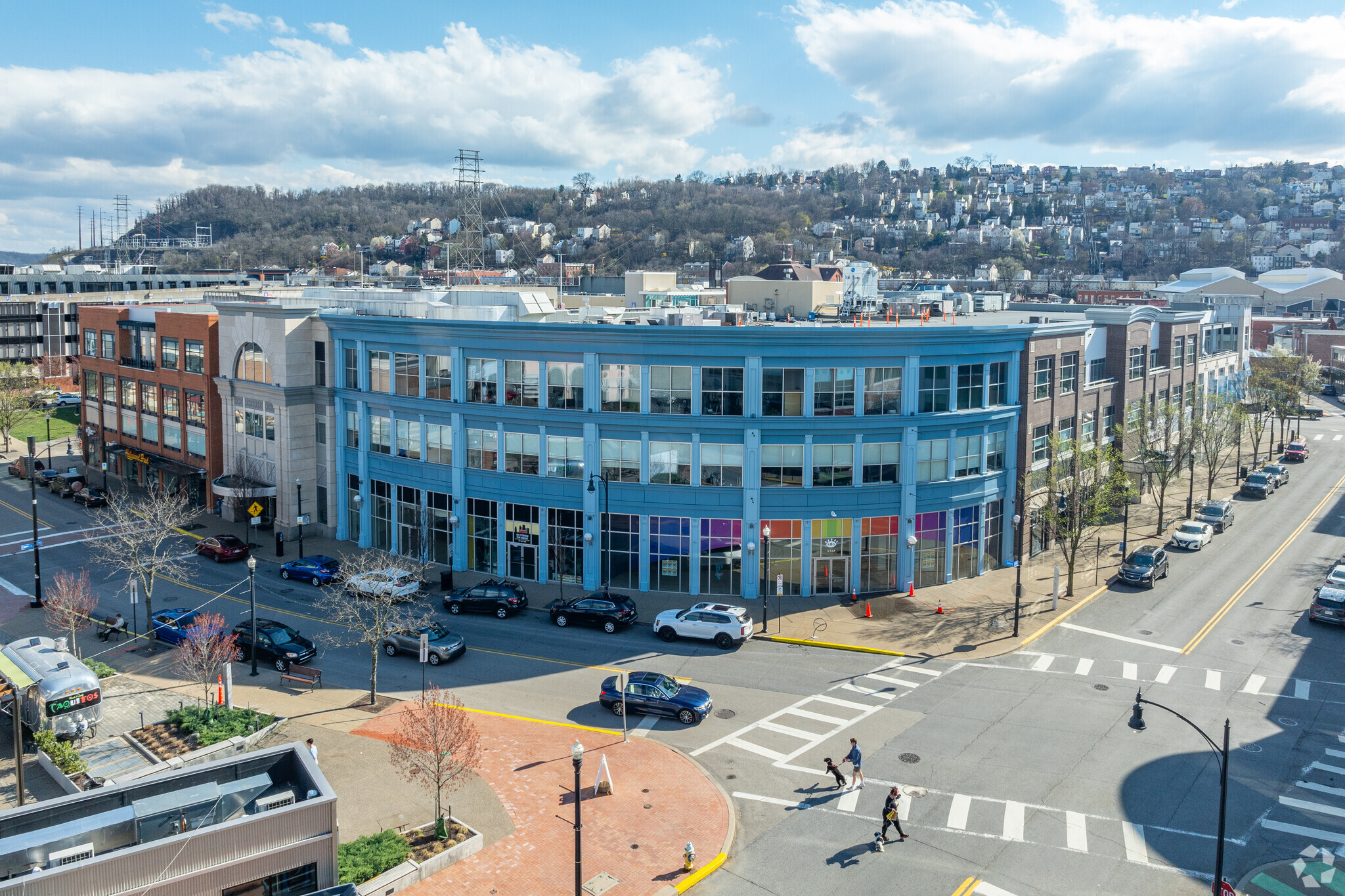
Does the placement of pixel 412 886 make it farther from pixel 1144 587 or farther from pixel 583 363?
pixel 1144 587

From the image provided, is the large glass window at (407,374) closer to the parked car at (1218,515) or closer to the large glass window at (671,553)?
the large glass window at (671,553)

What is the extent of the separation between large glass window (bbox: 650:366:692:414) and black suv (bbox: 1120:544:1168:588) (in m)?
23.5

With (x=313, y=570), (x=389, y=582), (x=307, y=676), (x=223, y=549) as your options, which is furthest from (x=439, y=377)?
(x=307, y=676)

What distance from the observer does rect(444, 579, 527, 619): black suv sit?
41.3 metres

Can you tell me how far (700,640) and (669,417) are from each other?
1023cm

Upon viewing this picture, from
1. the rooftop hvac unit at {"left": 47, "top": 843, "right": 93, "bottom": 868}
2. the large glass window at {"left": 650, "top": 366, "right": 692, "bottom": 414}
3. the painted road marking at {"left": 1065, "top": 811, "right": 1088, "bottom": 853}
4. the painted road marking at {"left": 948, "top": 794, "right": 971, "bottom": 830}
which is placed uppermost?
the large glass window at {"left": 650, "top": 366, "right": 692, "bottom": 414}

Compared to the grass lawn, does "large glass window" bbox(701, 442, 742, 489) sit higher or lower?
higher

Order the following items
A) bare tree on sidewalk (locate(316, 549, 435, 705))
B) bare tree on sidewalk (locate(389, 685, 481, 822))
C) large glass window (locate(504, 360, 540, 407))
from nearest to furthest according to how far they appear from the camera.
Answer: bare tree on sidewalk (locate(389, 685, 481, 822)) → bare tree on sidewalk (locate(316, 549, 435, 705)) → large glass window (locate(504, 360, 540, 407))

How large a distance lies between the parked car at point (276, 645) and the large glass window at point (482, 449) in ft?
41.7

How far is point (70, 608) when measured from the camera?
36094 millimetres

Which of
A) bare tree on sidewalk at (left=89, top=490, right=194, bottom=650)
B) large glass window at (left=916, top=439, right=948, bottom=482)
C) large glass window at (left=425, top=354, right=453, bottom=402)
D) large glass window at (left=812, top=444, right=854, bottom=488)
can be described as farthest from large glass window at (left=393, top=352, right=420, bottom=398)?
large glass window at (left=916, top=439, right=948, bottom=482)

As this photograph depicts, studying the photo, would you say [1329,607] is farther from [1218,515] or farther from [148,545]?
[148,545]

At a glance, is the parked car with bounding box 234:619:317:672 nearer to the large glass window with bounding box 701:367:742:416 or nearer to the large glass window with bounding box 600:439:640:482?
the large glass window with bounding box 600:439:640:482

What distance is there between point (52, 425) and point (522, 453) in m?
78.6
